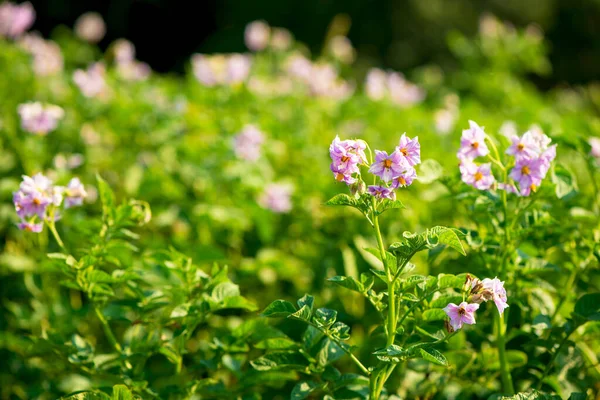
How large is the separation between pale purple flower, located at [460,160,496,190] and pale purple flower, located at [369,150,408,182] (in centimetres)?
27

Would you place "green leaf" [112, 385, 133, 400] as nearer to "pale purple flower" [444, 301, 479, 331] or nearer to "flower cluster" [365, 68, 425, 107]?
"pale purple flower" [444, 301, 479, 331]

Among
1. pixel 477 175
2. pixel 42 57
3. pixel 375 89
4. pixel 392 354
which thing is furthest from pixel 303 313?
pixel 42 57

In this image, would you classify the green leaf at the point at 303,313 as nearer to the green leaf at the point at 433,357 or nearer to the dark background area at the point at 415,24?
the green leaf at the point at 433,357

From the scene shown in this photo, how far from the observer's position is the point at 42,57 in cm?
387

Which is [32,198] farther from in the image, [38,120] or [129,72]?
[129,72]

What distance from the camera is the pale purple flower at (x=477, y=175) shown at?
1.67 metres

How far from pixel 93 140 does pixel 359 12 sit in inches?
168

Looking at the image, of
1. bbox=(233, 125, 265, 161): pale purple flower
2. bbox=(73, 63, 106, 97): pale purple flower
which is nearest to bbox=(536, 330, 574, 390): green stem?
bbox=(233, 125, 265, 161): pale purple flower

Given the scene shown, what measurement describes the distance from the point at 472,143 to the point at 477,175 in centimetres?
8

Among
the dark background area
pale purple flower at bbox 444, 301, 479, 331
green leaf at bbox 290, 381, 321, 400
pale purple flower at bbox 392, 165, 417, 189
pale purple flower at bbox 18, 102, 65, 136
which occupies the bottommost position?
the dark background area

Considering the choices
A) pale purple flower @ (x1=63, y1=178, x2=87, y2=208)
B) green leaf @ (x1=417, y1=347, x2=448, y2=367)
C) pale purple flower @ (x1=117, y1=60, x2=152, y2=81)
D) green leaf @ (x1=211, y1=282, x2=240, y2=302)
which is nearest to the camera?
green leaf @ (x1=417, y1=347, x2=448, y2=367)

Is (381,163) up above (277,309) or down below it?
above

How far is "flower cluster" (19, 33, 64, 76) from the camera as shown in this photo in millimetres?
3803

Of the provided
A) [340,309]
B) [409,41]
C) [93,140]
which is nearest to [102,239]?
[340,309]
